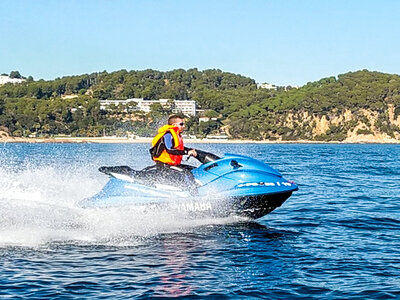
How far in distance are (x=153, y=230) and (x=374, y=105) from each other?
14697 centimetres

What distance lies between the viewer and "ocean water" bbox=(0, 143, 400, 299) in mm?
7191

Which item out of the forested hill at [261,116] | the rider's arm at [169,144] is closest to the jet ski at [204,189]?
the rider's arm at [169,144]

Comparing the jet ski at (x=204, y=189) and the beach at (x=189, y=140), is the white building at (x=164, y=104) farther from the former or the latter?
the jet ski at (x=204, y=189)

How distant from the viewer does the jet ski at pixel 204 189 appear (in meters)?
10.6

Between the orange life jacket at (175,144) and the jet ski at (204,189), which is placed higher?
the orange life jacket at (175,144)

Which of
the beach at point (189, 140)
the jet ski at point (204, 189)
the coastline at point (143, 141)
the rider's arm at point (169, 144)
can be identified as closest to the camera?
the jet ski at point (204, 189)

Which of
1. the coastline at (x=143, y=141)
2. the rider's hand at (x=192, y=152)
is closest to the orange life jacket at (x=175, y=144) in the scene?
the rider's hand at (x=192, y=152)

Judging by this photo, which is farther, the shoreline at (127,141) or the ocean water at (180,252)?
the shoreline at (127,141)

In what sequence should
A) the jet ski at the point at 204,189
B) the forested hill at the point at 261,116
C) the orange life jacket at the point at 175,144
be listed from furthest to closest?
the forested hill at the point at 261,116
the orange life jacket at the point at 175,144
the jet ski at the point at 204,189

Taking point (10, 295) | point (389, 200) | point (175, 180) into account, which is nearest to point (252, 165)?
point (175, 180)

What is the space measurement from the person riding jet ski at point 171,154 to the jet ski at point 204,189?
0.07ft

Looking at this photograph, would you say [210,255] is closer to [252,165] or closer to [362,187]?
[252,165]

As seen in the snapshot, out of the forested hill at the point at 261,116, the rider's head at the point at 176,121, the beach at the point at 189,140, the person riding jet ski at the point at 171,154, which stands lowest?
the beach at the point at 189,140

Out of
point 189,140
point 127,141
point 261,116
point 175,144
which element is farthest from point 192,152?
point 261,116
